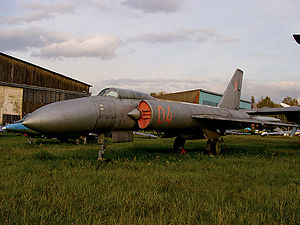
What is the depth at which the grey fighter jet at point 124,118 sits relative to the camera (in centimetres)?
599

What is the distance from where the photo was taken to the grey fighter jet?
19.6ft

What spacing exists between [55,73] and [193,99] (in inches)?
1056

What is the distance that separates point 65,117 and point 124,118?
1.86 metres

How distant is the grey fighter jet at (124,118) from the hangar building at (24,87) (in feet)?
57.0

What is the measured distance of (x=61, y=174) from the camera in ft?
16.8

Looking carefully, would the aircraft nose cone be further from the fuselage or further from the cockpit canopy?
the cockpit canopy

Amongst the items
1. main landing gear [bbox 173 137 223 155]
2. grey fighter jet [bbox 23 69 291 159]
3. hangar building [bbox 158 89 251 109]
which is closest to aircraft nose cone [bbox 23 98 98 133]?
grey fighter jet [bbox 23 69 291 159]

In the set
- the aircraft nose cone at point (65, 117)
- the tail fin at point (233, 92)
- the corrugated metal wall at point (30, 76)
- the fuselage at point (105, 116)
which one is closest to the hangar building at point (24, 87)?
the corrugated metal wall at point (30, 76)

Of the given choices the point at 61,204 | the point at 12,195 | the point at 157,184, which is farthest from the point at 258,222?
the point at 12,195

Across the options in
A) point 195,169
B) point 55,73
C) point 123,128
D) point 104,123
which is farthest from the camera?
point 55,73

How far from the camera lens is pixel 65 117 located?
601 cm

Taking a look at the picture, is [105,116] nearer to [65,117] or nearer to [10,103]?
[65,117]

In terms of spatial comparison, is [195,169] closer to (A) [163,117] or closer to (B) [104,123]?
(A) [163,117]

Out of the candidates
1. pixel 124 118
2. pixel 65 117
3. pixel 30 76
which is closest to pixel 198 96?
pixel 30 76
